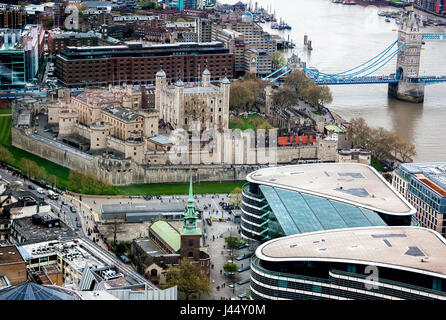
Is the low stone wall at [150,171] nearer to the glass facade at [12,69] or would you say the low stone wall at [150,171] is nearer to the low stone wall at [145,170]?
the low stone wall at [145,170]

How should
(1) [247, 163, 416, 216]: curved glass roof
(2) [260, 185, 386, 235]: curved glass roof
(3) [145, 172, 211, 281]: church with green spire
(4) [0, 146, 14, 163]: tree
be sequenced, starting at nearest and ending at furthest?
(3) [145, 172, 211, 281]: church with green spire → (2) [260, 185, 386, 235]: curved glass roof → (1) [247, 163, 416, 216]: curved glass roof → (4) [0, 146, 14, 163]: tree

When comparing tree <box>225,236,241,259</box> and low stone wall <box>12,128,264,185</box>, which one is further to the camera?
low stone wall <box>12,128,264,185</box>

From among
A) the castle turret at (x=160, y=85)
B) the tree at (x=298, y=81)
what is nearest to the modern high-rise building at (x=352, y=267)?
the castle turret at (x=160, y=85)

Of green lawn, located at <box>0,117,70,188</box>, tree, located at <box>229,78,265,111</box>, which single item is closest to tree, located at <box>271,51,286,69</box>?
tree, located at <box>229,78,265,111</box>

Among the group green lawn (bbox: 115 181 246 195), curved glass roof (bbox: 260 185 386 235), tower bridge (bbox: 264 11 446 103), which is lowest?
green lawn (bbox: 115 181 246 195)

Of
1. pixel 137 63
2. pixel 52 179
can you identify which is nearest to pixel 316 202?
pixel 52 179

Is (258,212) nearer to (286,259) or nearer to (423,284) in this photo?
(286,259)

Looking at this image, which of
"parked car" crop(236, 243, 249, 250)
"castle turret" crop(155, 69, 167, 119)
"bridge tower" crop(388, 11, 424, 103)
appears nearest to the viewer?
"parked car" crop(236, 243, 249, 250)

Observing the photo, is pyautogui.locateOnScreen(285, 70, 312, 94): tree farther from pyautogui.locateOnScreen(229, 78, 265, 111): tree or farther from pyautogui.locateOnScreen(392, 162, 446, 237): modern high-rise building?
pyautogui.locateOnScreen(392, 162, 446, 237): modern high-rise building
